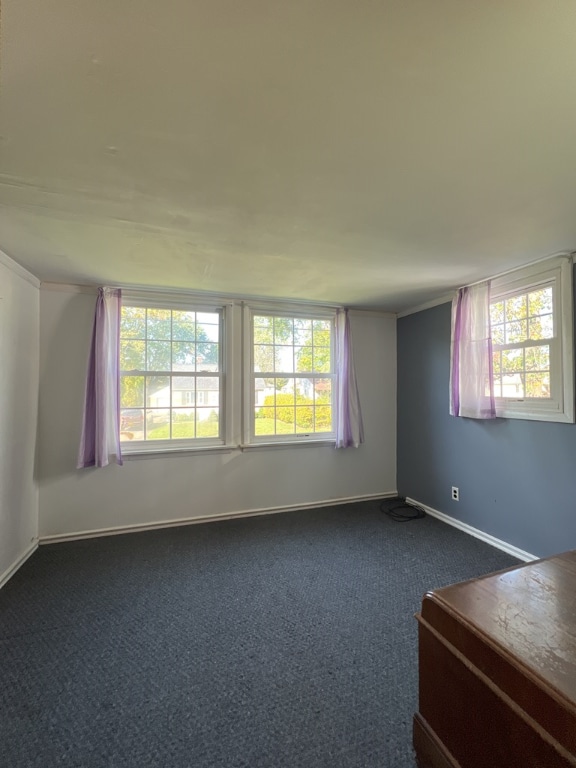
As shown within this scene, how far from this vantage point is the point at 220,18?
805mm

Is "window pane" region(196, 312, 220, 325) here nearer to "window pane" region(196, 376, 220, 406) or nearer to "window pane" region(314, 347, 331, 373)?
"window pane" region(196, 376, 220, 406)

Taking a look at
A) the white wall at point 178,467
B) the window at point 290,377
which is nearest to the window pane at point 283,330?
the window at point 290,377

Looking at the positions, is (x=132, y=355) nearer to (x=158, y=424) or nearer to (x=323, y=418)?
(x=158, y=424)

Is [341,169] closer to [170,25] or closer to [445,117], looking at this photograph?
[445,117]

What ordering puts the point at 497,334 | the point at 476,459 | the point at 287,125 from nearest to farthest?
1. the point at 287,125
2. the point at 497,334
3. the point at 476,459

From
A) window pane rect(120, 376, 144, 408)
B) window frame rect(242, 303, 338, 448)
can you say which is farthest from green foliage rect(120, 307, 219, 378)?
window frame rect(242, 303, 338, 448)

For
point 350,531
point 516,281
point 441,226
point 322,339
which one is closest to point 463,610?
point 441,226

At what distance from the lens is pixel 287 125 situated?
1143 mm

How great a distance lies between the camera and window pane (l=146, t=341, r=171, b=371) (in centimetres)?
321

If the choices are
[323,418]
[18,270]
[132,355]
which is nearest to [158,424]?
[132,355]

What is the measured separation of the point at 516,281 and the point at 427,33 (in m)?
2.31

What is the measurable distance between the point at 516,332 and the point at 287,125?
2.46 meters

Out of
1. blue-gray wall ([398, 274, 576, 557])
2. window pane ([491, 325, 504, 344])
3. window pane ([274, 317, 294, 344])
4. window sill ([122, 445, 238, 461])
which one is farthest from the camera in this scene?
window pane ([274, 317, 294, 344])

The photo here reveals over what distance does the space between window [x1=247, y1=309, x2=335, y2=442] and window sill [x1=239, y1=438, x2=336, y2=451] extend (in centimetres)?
5
